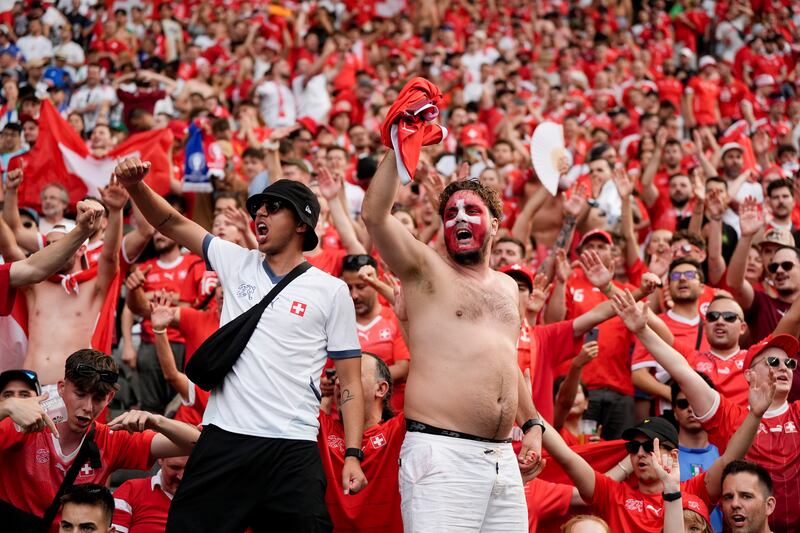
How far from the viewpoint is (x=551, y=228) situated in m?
11.4

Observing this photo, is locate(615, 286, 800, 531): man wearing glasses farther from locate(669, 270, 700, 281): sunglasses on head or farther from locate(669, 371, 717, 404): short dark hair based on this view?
locate(669, 270, 700, 281): sunglasses on head

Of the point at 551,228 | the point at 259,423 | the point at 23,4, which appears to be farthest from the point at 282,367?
the point at 23,4

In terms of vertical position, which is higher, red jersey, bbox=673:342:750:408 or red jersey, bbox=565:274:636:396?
red jersey, bbox=673:342:750:408

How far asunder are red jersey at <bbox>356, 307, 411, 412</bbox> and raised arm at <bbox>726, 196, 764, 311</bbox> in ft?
9.73

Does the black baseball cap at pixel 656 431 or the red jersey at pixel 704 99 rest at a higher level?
the black baseball cap at pixel 656 431

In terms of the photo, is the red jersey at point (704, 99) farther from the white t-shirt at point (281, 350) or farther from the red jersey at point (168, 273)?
the white t-shirt at point (281, 350)

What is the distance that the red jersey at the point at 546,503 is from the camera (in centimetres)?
623

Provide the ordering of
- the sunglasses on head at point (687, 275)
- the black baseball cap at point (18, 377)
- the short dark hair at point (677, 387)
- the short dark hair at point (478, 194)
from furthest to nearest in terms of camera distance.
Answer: the sunglasses on head at point (687, 275)
the short dark hair at point (677, 387)
the black baseball cap at point (18, 377)
the short dark hair at point (478, 194)

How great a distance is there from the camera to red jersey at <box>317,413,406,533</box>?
586 centimetres

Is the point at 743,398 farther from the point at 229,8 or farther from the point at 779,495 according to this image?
the point at 229,8

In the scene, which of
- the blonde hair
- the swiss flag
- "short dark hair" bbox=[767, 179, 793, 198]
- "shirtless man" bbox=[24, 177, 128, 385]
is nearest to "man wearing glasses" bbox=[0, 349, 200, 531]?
"shirtless man" bbox=[24, 177, 128, 385]

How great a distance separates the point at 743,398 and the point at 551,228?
4.19 metres

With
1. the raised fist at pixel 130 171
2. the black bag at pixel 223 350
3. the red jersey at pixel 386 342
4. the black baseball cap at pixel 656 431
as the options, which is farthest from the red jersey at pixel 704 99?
the black bag at pixel 223 350

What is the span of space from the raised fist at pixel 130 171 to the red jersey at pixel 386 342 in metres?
3.02
